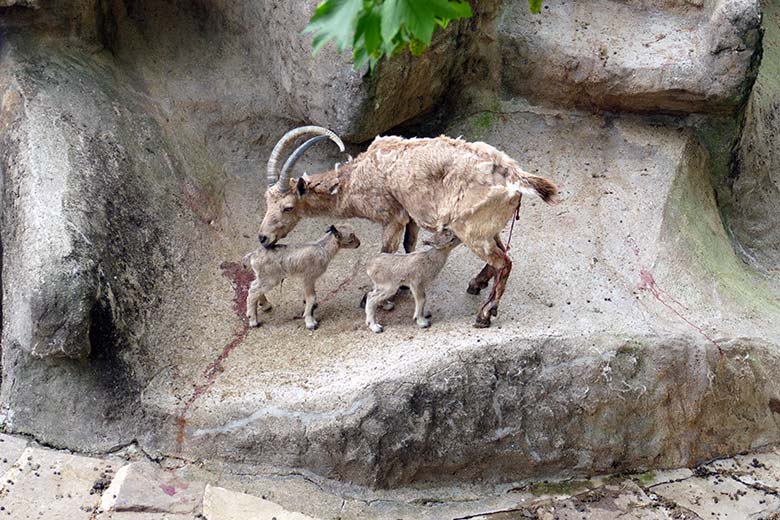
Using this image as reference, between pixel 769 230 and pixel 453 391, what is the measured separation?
4.73m

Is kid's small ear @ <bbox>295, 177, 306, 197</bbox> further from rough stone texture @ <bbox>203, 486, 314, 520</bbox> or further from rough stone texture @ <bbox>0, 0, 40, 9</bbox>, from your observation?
rough stone texture @ <bbox>0, 0, 40, 9</bbox>

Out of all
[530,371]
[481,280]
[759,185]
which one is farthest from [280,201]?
[759,185]

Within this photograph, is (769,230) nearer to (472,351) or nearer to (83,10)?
(472,351)

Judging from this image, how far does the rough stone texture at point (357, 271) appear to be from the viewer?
699 centimetres

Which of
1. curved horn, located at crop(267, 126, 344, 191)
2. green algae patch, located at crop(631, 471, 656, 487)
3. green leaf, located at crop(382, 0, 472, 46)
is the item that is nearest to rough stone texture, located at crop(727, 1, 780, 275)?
green algae patch, located at crop(631, 471, 656, 487)

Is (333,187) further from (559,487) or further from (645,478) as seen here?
(645,478)

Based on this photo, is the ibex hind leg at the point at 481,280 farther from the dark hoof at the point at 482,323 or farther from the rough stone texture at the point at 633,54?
the rough stone texture at the point at 633,54

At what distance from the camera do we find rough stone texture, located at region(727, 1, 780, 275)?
973cm

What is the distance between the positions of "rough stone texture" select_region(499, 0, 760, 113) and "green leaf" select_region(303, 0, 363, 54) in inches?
250

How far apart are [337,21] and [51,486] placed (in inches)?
186

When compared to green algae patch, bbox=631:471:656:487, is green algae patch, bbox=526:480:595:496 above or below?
below

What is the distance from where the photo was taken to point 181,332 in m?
7.62

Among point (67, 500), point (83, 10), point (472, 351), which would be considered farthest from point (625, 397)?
point (83, 10)

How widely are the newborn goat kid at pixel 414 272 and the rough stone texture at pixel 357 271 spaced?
0.79 ft
